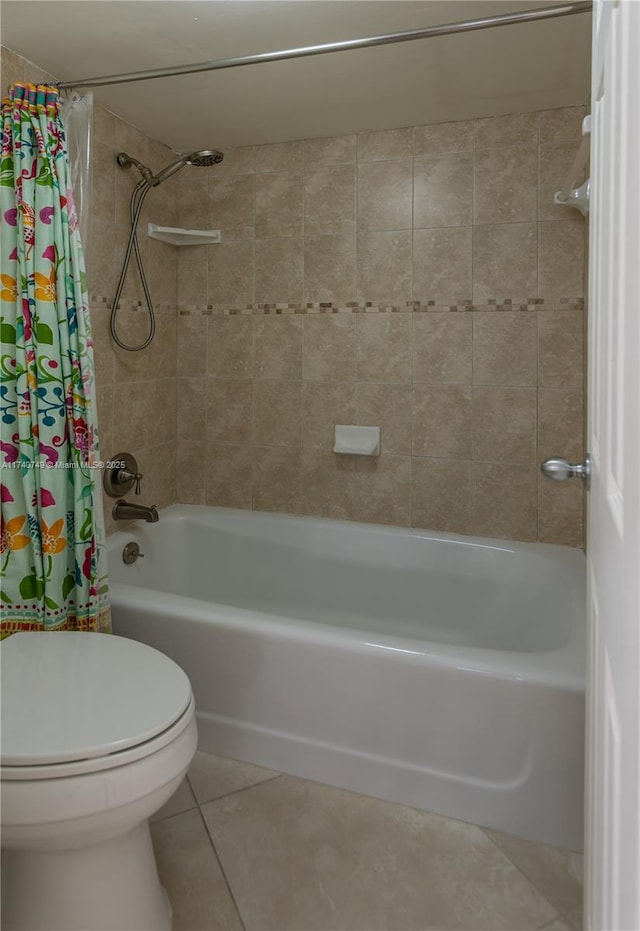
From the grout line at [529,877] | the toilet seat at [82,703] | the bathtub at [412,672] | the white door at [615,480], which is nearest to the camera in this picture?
the white door at [615,480]

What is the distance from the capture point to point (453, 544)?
254 centimetres

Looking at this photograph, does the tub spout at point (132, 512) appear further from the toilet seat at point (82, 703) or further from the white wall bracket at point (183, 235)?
the white wall bracket at point (183, 235)

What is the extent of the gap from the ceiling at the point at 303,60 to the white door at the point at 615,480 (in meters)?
1.02

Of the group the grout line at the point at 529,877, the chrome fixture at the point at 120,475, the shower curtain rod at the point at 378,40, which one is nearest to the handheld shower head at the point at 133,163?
the shower curtain rod at the point at 378,40

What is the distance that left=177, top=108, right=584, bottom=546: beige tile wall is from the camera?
2441 millimetres

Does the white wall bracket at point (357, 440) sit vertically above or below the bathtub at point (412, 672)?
above

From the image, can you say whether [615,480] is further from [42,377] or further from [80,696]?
[42,377]

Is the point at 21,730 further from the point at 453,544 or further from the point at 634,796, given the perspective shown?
the point at 453,544

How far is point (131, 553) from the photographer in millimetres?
2521

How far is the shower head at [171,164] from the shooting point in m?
2.26

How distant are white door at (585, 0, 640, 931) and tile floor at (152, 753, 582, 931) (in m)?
0.46

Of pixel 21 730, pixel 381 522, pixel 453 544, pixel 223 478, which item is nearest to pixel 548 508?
pixel 453 544

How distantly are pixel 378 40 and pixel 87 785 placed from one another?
1.84 m

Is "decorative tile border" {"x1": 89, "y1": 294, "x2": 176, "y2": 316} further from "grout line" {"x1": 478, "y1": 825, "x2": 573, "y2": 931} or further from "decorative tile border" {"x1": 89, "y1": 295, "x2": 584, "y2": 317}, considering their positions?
"grout line" {"x1": 478, "y1": 825, "x2": 573, "y2": 931}
